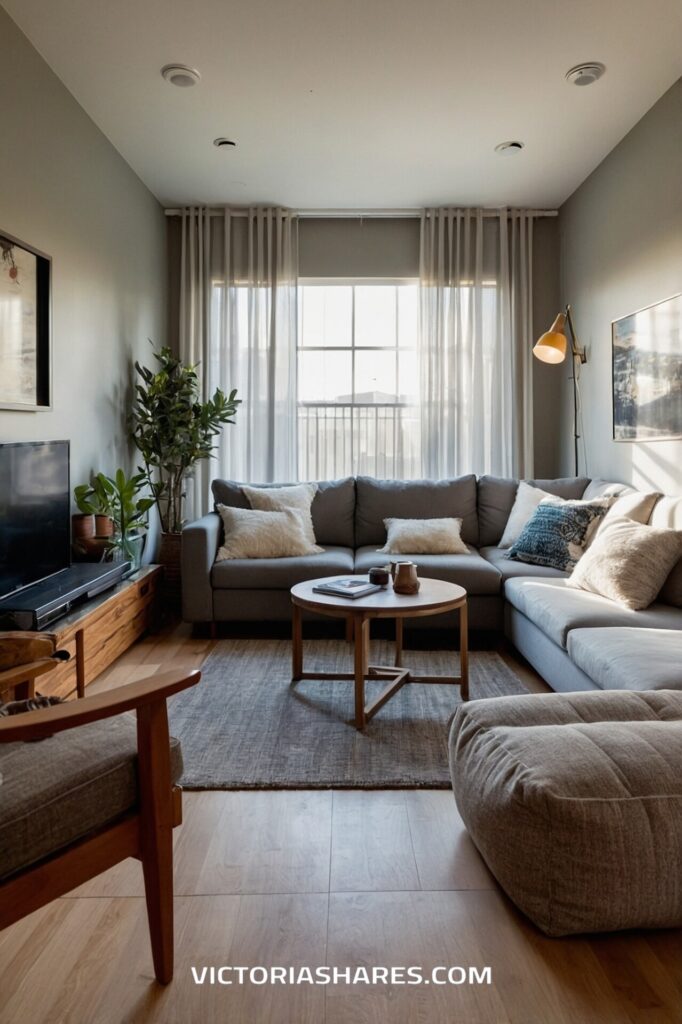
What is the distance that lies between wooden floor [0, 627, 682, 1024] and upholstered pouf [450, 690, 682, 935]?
89 millimetres

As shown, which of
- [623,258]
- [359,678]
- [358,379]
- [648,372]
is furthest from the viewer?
[358,379]

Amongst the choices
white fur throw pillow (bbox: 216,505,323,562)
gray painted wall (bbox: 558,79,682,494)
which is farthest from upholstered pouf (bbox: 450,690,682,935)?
white fur throw pillow (bbox: 216,505,323,562)

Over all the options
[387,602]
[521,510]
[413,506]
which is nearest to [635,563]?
[387,602]

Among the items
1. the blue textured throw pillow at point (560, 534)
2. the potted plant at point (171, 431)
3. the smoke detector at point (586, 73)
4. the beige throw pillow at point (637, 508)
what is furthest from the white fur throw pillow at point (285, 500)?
the smoke detector at point (586, 73)

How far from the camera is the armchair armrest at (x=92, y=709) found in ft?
3.90

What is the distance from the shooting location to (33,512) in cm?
286

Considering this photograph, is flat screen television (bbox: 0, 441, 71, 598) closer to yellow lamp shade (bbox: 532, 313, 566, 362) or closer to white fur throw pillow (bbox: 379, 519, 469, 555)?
white fur throw pillow (bbox: 379, 519, 469, 555)

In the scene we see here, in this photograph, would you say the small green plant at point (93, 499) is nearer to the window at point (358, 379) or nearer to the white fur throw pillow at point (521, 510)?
the window at point (358, 379)

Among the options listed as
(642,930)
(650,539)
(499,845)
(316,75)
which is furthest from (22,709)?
(316,75)

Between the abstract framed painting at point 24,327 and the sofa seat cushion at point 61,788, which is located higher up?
the abstract framed painting at point 24,327

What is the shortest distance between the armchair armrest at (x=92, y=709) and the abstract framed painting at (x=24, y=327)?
6.00 ft

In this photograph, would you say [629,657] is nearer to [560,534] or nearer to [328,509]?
[560,534]

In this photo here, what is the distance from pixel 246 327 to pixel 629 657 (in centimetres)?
367

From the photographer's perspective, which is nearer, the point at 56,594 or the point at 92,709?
the point at 92,709
